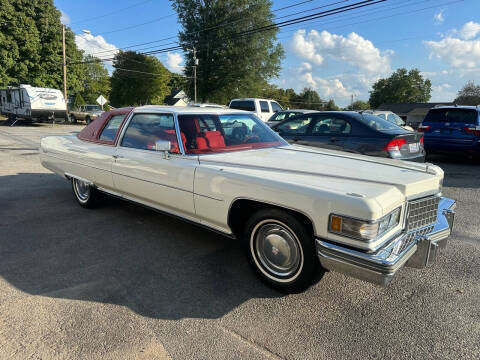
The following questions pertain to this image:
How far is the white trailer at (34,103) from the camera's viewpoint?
21.8 metres

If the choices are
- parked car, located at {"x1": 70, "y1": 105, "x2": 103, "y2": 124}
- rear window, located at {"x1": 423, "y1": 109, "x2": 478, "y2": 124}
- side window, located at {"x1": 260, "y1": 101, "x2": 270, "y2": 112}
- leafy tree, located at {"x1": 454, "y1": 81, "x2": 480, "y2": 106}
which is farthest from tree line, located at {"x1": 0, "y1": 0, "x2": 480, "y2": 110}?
leafy tree, located at {"x1": 454, "y1": 81, "x2": 480, "y2": 106}

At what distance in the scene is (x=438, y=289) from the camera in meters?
2.82

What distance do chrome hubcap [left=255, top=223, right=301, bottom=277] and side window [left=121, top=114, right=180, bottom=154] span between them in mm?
1375

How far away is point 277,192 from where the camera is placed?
2500 mm

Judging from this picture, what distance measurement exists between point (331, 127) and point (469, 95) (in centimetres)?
7574

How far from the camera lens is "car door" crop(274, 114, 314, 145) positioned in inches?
269

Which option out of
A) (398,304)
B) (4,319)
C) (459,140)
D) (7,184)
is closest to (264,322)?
(398,304)

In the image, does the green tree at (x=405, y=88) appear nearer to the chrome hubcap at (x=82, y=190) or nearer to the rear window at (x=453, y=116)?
the rear window at (x=453, y=116)

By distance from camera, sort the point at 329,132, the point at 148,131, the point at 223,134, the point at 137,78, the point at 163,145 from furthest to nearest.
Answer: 1. the point at 137,78
2. the point at 329,132
3. the point at 148,131
4. the point at 223,134
5. the point at 163,145

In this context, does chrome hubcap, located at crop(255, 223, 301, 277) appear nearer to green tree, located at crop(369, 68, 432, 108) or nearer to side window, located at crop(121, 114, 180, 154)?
side window, located at crop(121, 114, 180, 154)

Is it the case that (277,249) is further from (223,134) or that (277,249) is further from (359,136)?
(359,136)

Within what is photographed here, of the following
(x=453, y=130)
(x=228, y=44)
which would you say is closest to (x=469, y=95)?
(x=228, y=44)

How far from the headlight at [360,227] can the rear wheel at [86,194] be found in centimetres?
374

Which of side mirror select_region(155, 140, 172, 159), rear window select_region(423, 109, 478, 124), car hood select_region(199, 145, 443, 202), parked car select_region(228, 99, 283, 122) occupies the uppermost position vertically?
parked car select_region(228, 99, 283, 122)
